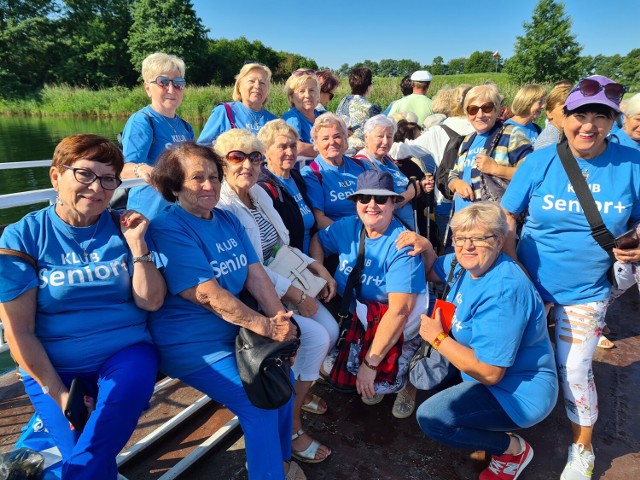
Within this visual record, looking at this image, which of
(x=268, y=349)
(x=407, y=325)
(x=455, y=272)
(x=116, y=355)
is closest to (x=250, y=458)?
(x=268, y=349)

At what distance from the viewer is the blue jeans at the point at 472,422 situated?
197 centimetres

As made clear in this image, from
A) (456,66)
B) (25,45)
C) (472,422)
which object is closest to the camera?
(472,422)

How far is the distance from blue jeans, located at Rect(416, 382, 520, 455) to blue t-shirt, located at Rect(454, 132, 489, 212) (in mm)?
1502

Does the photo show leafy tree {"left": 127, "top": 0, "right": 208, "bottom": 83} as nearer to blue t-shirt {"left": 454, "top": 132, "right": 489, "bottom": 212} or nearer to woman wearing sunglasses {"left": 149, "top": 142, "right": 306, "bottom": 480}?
blue t-shirt {"left": 454, "top": 132, "right": 489, "bottom": 212}

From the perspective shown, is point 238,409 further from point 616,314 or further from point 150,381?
point 616,314

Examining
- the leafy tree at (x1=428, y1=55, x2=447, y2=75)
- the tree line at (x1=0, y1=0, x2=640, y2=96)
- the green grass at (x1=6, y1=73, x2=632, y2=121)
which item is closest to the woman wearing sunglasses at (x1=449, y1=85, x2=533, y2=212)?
the green grass at (x1=6, y1=73, x2=632, y2=121)

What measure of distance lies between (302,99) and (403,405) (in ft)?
8.69

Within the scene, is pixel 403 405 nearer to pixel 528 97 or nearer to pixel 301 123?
pixel 301 123

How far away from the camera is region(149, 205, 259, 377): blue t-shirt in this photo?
5.93 ft

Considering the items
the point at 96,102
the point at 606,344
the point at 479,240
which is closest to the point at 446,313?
the point at 479,240

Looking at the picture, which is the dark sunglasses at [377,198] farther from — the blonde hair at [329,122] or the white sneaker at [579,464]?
the white sneaker at [579,464]

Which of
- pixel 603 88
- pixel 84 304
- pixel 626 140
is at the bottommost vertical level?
pixel 84 304

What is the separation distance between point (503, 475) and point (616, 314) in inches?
106

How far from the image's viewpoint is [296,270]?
2465 millimetres
